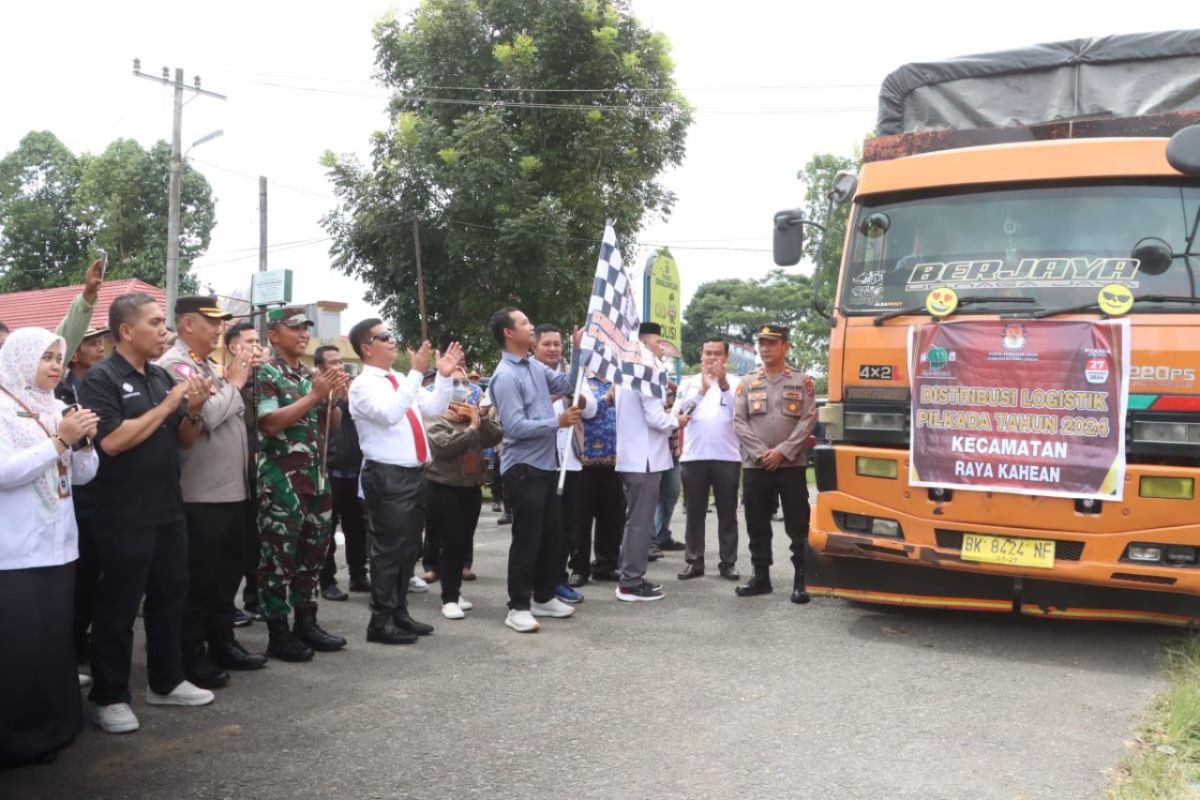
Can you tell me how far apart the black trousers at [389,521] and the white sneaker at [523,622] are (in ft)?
2.52

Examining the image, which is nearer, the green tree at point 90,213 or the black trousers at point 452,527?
the black trousers at point 452,527

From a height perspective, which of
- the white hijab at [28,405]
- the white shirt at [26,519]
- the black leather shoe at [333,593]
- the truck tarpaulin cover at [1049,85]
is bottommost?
the black leather shoe at [333,593]

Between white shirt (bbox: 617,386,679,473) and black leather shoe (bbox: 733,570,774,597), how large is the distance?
41.0 inches

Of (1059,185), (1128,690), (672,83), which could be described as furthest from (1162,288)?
(672,83)

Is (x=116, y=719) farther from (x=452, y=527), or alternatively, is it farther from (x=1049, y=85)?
(x=1049, y=85)

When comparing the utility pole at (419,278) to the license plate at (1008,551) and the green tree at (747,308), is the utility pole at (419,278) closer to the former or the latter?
the license plate at (1008,551)

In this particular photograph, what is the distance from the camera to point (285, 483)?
5105mm

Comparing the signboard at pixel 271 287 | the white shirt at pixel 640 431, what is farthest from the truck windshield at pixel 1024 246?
the signboard at pixel 271 287

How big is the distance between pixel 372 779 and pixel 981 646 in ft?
11.8

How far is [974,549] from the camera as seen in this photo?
210 inches

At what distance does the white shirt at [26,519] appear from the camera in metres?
3.62

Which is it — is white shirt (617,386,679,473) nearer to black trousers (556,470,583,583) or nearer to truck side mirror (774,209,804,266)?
black trousers (556,470,583,583)

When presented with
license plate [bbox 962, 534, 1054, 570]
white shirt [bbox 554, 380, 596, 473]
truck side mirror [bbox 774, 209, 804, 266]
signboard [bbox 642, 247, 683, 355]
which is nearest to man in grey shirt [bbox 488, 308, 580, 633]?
white shirt [bbox 554, 380, 596, 473]

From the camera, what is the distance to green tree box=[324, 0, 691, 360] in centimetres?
1812
